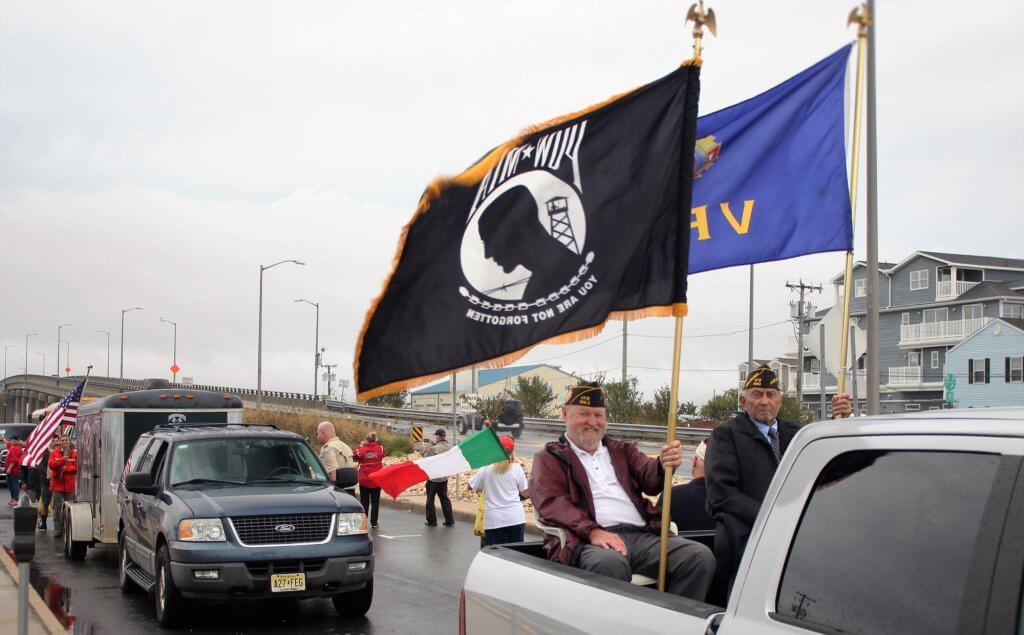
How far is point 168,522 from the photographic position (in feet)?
34.4

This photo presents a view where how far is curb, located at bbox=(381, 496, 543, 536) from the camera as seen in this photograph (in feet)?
61.4

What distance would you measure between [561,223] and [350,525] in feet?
19.6

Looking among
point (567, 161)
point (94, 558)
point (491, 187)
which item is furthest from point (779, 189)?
point (94, 558)

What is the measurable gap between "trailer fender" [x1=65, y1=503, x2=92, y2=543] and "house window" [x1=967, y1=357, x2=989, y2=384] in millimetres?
47270

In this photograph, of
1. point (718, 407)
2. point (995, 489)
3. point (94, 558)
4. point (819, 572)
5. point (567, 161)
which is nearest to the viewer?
point (995, 489)

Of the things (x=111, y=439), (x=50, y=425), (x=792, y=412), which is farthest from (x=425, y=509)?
(x=792, y=412)

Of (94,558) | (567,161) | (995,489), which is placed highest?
(567,161)

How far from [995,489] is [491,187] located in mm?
3619

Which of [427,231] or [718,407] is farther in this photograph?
[718,407]

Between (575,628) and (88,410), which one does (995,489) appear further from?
(88,410)

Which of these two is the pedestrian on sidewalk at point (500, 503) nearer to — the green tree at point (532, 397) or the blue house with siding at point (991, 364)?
the blue house with siding at point (991, 364)

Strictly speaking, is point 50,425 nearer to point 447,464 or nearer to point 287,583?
point 287,583

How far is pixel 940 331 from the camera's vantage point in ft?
191

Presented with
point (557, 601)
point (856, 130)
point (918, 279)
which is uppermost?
point (918, 279)
